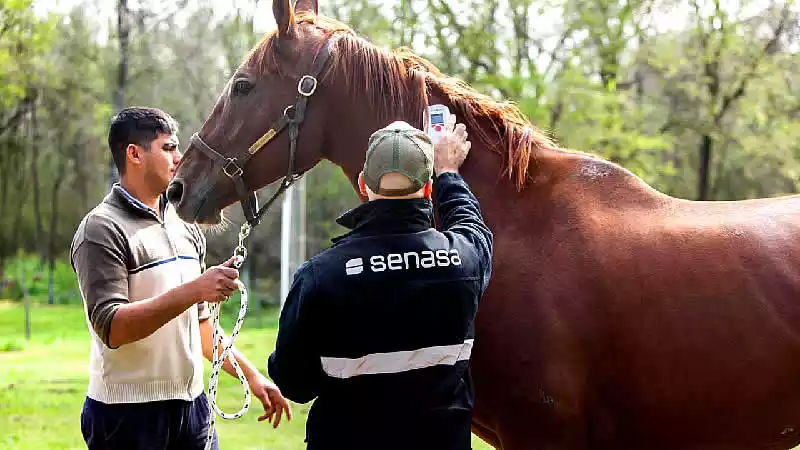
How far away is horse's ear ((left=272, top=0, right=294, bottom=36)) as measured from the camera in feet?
10.9

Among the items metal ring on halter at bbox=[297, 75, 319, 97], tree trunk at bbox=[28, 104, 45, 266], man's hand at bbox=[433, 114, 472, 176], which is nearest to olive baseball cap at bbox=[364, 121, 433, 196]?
man's hand at bbox=[433, 114, 472, 176]

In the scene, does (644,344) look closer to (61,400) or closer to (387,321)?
(387,321)

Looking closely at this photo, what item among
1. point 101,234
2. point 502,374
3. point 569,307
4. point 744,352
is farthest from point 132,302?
point 744,352

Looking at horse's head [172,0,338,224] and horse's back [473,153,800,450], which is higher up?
horse's head [172,0,338,224]

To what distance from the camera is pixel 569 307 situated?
3.03m

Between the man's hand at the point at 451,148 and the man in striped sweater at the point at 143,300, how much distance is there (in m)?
0.89

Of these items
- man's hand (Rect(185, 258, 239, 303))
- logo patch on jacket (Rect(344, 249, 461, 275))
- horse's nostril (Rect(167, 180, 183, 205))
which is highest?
horse's nostril (Rect(167, 180, 183, 205))

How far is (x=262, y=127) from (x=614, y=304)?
5.38ft

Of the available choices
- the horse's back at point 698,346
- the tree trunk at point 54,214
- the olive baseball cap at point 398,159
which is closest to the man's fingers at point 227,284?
the olive baseball cap at point 398,159

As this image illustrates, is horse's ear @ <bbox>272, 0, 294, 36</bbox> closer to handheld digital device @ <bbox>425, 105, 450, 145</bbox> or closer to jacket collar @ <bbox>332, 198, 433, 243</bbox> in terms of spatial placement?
handheld digital device @ <bbox>425, 105, 450, 145</bbox>

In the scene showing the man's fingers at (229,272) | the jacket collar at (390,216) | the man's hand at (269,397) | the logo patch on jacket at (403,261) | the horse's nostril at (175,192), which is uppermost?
the jacket collar at (390,216)

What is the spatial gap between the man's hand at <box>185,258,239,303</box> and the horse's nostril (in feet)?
2.19

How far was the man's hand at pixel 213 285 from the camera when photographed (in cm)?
284

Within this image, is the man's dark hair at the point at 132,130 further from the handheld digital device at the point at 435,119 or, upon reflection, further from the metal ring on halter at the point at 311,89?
the handheld digital device at the point at 435,119
